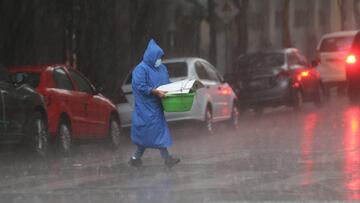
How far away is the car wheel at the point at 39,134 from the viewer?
47.0 ft

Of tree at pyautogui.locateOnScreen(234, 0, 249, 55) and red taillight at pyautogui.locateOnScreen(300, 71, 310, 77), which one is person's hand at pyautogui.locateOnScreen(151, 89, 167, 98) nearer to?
red taillight at pyautogui.locateOnScreen(300, 71, 310, 77)

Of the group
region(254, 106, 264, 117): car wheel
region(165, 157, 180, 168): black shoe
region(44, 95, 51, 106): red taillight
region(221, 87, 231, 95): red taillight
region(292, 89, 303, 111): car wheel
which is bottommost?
region(254, 106, 264, 117): car wheel

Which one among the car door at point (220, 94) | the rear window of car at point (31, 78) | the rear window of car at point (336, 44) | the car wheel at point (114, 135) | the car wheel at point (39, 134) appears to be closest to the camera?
the car wheel at point (39, 134)

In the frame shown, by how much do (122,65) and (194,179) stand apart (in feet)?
43.8

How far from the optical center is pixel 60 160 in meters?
14.7

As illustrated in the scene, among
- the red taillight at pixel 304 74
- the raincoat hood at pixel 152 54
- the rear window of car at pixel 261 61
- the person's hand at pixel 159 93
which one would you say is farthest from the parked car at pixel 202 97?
the person's hand at pixel 159 93

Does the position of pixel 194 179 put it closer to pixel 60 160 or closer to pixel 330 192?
pixel 330 192

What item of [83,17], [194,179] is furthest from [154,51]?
[83,17]

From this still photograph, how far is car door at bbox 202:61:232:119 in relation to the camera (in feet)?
63.3

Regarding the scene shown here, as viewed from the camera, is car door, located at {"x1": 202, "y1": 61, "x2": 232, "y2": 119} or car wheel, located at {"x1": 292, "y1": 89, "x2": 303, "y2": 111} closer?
car door, located at {"x1": 202, "y1": 61, "x2": 232, "y2": 119}

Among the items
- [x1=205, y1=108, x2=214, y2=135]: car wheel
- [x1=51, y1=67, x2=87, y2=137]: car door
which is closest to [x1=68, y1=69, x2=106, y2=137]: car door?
[x1=51, y1=67, x2=87, y2=137]: car door

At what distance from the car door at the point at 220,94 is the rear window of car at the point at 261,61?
139 inches

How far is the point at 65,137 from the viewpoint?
15219mm

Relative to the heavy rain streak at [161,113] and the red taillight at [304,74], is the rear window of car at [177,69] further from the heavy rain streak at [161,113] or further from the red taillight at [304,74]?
the red taillight at [304,74]
